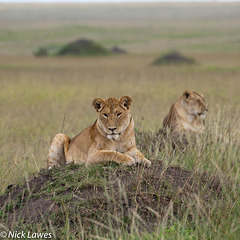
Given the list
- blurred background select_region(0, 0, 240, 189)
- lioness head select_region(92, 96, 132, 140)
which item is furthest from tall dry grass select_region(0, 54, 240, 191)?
lioness head select_region(92, 96, 132, 140)

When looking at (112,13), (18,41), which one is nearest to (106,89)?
(18,41)

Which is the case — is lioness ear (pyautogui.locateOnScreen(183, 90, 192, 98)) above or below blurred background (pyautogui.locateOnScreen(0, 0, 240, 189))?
above

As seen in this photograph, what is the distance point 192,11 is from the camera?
163875 millimetres

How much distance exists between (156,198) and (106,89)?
1345cm

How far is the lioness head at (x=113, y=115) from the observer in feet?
18.5

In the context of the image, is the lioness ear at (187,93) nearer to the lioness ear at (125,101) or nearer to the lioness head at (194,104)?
the lioness head at (194,104)

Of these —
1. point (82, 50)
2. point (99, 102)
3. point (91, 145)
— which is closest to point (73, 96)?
point (91, 145)

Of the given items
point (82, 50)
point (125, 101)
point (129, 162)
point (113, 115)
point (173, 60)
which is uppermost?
point (125, 101)

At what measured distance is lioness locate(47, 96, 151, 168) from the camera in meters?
5.64

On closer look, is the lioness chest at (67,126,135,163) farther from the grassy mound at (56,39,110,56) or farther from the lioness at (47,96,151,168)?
the grassy mound at (56,39,110,56)

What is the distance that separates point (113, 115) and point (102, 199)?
108cm

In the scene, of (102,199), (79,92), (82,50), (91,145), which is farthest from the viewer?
(82,50)

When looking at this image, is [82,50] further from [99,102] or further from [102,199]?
[102,199]

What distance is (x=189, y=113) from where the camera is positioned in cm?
861
